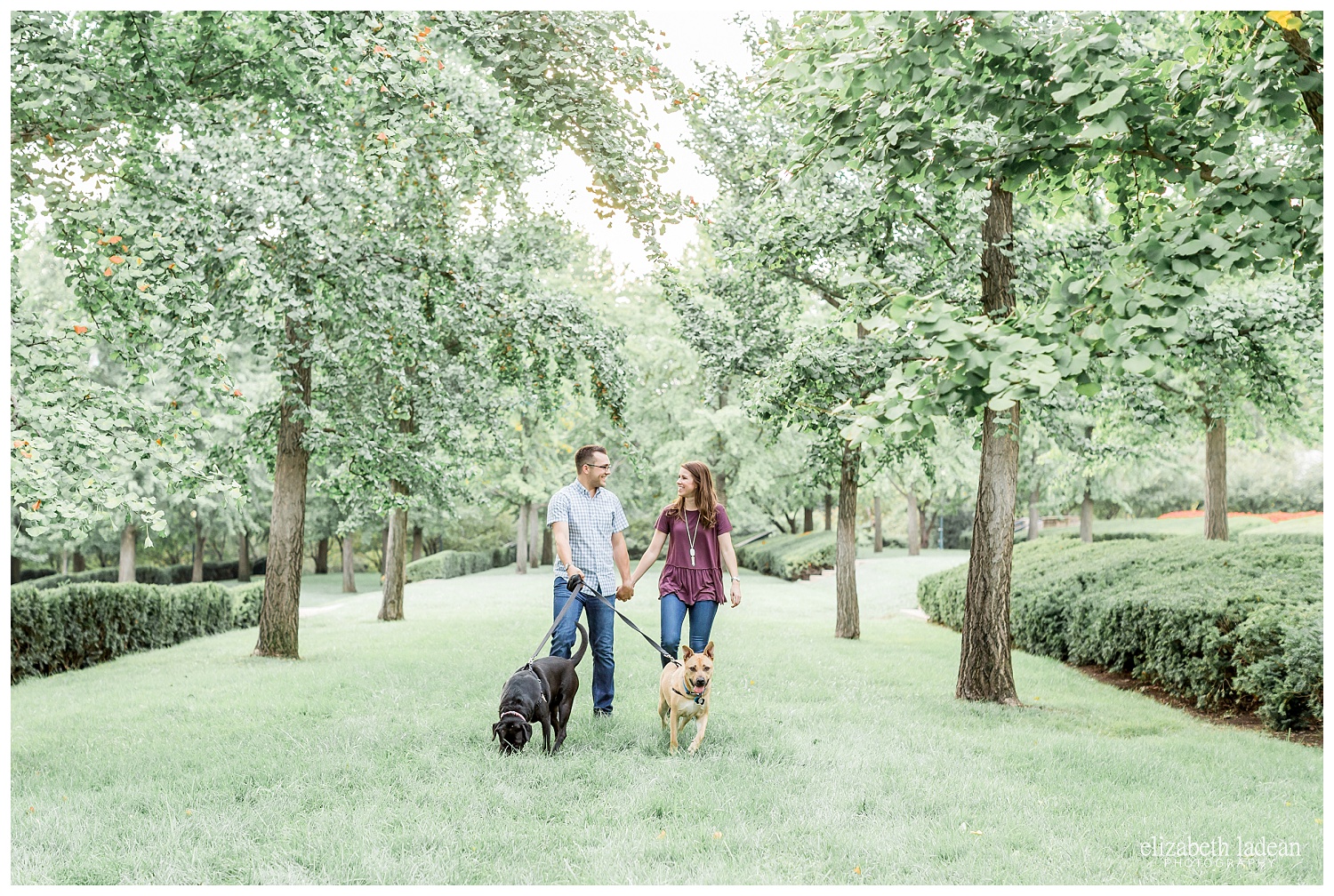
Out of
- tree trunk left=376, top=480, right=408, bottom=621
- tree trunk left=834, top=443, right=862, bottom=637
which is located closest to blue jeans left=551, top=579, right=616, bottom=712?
tree trunk left=834, top=443, right=862, bottom=637

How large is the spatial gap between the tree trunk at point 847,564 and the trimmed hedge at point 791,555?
12948 millimetres

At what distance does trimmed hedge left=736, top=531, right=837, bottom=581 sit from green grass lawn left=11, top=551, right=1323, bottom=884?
18982 mm

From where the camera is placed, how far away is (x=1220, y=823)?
436cm

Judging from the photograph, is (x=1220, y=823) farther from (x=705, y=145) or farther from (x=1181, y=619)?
(x=705, y=145)

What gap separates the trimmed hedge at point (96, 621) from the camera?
11961 mm

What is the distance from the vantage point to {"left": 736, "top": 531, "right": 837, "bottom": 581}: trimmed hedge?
27781 mm

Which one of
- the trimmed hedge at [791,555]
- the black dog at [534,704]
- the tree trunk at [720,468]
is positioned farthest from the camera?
the trimmed hedge at [791,555]

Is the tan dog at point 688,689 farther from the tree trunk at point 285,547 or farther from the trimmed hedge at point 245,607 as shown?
the trimmed hedge at point 245,607

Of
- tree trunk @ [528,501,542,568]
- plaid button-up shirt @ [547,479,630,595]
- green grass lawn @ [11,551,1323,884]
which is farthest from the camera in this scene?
tree trunk @ [528,501,542,568]

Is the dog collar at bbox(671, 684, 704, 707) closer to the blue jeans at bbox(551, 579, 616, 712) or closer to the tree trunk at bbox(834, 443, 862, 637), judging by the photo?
the blue jeans at bbox(551, 579, 616, 712)

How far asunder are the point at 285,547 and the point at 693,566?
714 cm

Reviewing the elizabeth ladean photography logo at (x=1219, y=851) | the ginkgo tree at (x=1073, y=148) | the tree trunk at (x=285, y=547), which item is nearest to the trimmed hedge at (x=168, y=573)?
the tree trunk at (x=285, y=547)

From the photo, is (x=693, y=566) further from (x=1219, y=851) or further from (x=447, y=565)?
(x=447, y=565)

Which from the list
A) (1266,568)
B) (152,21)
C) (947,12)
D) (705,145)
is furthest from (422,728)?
(705,145)
